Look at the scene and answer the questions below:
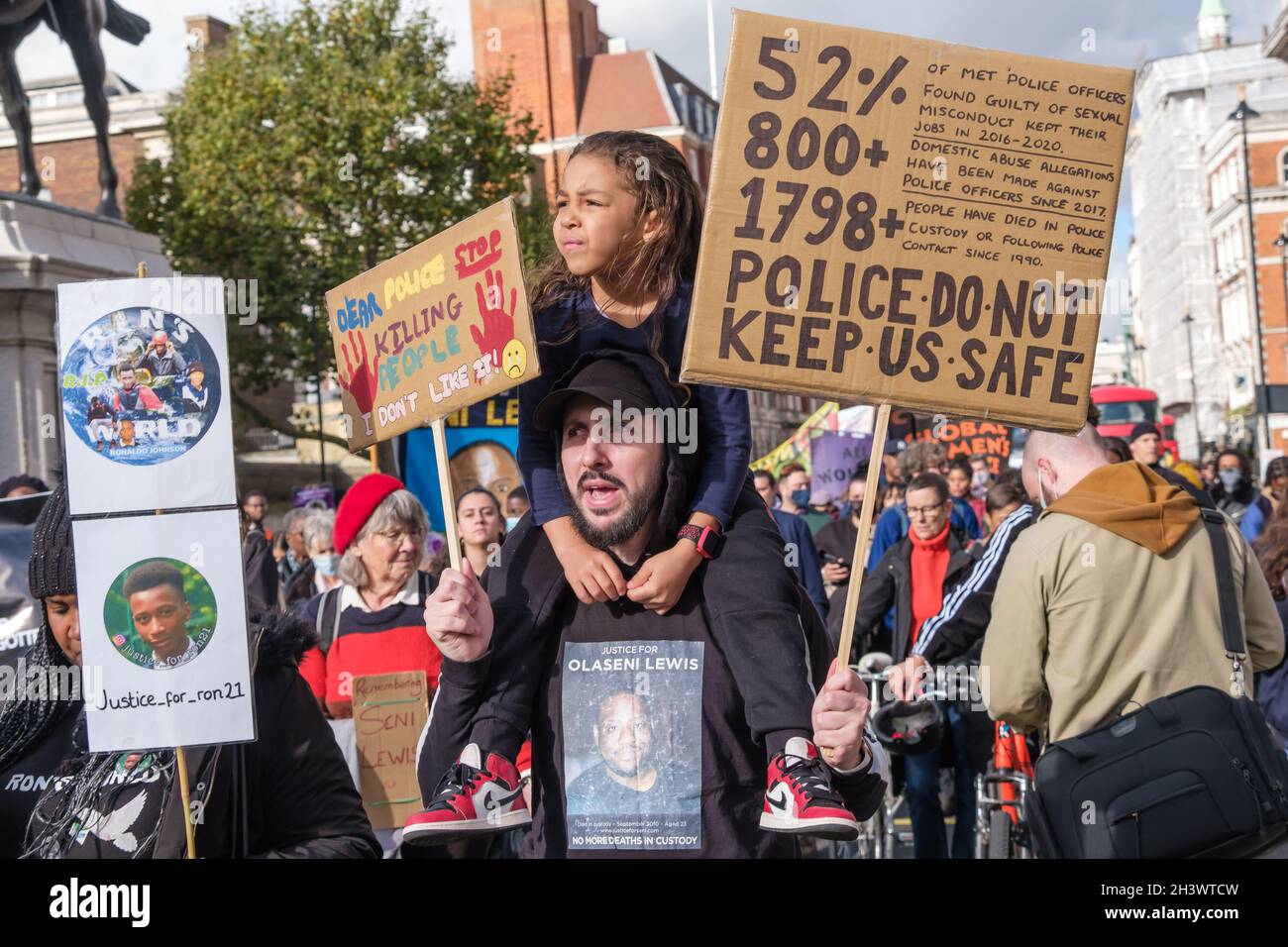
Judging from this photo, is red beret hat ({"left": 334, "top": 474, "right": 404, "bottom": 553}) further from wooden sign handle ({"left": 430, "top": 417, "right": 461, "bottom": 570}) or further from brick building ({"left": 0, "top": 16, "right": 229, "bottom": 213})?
brick building ({"left": 0, "top": 16, "right": 229, "bottom": 213})

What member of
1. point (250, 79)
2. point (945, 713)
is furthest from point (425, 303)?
point (250, 79)

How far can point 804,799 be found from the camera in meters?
3.10

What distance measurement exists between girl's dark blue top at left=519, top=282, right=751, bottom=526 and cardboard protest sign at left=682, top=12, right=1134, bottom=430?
0.16 m

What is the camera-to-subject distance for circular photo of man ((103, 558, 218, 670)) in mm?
4023

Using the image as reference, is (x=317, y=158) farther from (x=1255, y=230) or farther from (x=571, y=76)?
(x=1255, y=230)

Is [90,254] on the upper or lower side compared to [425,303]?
upper

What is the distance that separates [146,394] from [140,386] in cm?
2

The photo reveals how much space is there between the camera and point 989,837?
679 cm

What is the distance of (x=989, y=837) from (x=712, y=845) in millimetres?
3873

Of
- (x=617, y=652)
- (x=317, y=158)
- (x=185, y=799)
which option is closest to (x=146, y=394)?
(x=185, y=799)

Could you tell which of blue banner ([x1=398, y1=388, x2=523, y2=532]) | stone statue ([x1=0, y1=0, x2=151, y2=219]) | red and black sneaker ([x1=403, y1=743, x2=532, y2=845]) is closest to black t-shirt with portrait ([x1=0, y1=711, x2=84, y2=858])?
red and black sneaker ([x1=403, y1=743, x2=532, y2=845])

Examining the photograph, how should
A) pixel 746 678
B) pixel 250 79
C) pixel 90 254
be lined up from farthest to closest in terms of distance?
pixel 250 79 → pixel 90 254 → pixel 746 678
